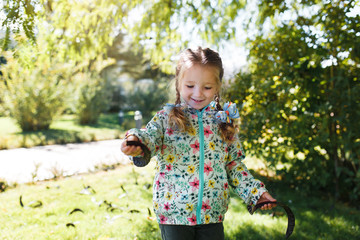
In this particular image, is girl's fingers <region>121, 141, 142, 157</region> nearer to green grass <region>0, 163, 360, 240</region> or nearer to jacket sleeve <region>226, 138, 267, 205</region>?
jacket sleeve <region>226, 138, 267, 205</region>

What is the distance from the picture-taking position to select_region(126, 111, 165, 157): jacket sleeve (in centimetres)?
146

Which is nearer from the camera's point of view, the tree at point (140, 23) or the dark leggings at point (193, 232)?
the dark leggings at point (193, 232)

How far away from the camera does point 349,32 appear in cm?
352

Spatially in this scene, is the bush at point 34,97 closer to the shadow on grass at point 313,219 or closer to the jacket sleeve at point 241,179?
the shadow on grass at point 313,219

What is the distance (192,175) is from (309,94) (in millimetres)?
2675

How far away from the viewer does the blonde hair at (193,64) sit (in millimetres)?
1720

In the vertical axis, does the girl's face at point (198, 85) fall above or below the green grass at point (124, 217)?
above

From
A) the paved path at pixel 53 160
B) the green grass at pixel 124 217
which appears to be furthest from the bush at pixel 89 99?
the green grass at pixel 124 217

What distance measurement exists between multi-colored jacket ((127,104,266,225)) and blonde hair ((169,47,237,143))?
38 mm

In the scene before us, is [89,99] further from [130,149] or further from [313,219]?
[130,149]

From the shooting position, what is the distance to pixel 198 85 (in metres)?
→ 1.74

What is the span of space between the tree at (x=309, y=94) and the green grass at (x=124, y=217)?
1.34 feet

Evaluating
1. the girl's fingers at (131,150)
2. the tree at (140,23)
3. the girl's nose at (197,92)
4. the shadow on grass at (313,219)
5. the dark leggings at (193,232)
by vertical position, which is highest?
the tree at (140,23)

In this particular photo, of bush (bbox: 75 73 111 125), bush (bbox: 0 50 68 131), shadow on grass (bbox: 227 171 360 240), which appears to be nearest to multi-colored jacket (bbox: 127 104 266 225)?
shadow on grass (bbox: 227 171 360 240)
